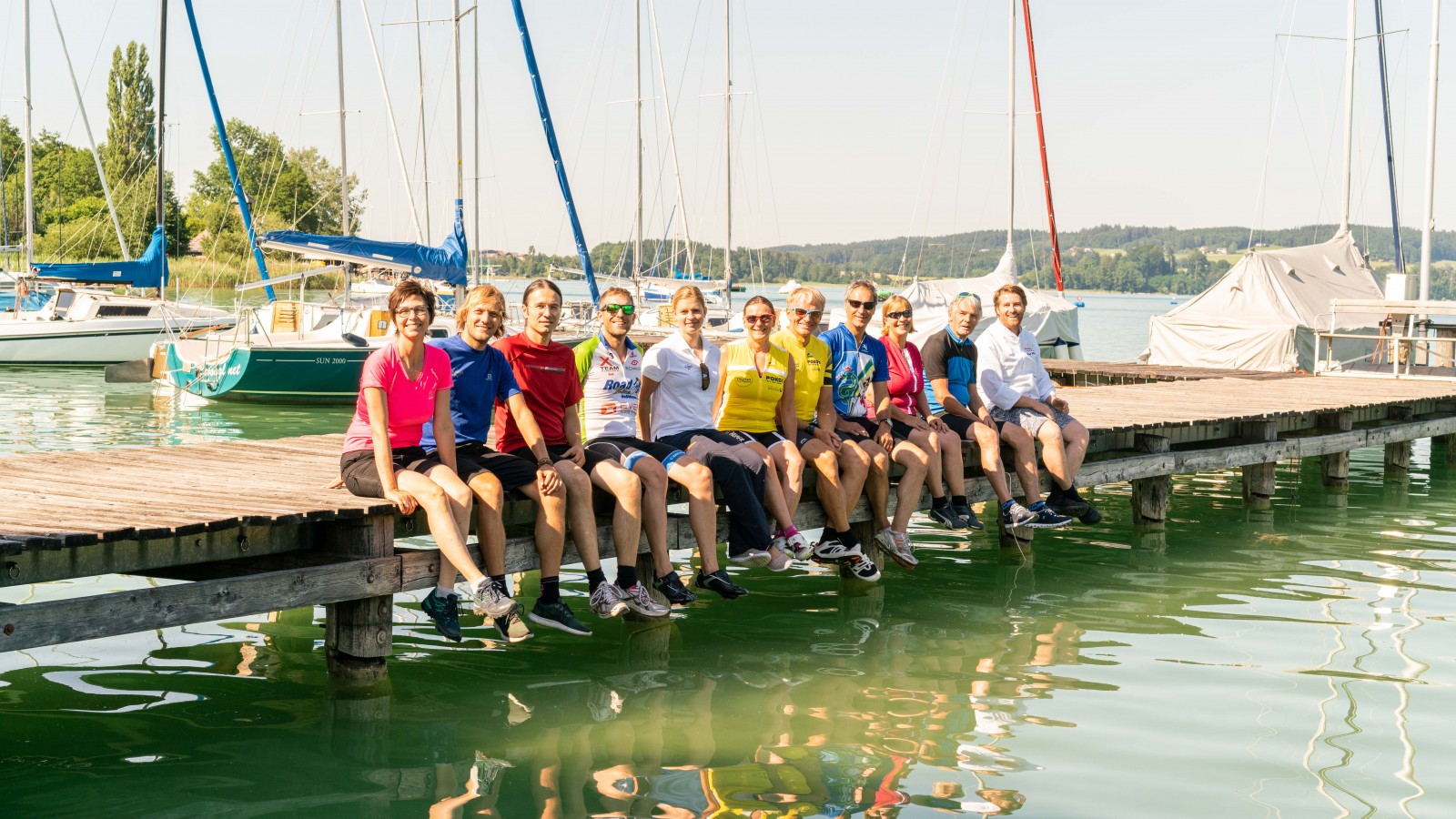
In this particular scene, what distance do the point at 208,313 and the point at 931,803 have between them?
33.7 metres

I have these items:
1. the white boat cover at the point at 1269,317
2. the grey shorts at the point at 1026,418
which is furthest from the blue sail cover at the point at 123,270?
the grey shorts at the point at 1026,418

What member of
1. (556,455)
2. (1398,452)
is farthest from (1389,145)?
(556,455)

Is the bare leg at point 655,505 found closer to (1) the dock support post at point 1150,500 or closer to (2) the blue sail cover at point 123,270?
(1) the dock support post at point 1150,500

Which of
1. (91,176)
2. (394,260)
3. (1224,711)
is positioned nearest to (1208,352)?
(394,260)

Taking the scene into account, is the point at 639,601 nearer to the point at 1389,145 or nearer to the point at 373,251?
the point at 373,251

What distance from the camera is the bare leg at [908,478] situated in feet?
31.4

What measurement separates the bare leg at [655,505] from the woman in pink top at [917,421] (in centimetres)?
237

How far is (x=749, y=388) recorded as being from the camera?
876 cm

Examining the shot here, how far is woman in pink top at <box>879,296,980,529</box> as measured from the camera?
977 cm

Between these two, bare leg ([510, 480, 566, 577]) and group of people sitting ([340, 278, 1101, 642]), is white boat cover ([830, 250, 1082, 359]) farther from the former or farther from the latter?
bare leg ([510, 480, 566, 577])

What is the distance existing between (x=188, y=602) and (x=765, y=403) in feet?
12.2

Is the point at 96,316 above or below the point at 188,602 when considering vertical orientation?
above

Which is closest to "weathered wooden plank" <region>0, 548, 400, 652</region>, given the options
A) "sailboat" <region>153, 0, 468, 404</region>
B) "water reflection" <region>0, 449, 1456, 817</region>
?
"water reflection" <region>0, 449, 1456, 817</region>

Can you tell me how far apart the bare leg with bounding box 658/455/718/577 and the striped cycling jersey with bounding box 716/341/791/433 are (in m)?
0.78
